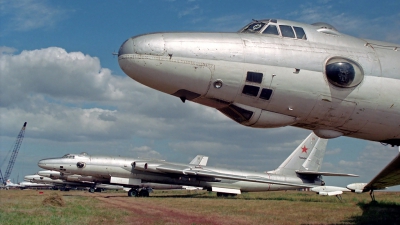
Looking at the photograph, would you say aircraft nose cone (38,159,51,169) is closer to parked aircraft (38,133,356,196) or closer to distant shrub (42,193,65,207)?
parked aircraft (38,133,356,196)

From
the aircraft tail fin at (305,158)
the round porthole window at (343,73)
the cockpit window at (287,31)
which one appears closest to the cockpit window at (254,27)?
the cockpit window at (287,31)

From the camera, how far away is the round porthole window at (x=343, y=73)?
5867mm

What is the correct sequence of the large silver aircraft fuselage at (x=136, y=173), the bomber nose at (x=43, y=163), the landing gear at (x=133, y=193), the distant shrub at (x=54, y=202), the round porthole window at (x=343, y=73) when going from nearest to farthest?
the round porthole window at (x=343, y=73)
the distant shrub at (x=54, y=202)
the large silver aircraft fuselage at (x=136, y=173)
the bomber nose at (x=43, y=163)
the landing gear at (x=133, y=193)

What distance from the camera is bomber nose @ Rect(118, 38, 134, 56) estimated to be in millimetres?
5465

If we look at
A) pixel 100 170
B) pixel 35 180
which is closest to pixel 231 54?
pixel 100 170

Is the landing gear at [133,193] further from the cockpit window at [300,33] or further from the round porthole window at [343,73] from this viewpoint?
the round porthole window at [343,73]

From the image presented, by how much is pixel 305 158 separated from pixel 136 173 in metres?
13.8

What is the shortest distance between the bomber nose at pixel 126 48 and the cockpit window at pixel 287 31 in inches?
93.5

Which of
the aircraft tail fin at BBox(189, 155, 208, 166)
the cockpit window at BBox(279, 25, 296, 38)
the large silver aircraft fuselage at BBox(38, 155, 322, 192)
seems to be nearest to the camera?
the cockpit window at BBox(279, 25, 296, 38)

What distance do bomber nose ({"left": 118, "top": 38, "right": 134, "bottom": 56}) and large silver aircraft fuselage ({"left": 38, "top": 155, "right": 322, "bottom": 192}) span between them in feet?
87.2

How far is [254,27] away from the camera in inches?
249

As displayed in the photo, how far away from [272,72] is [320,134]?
1606 millimetres

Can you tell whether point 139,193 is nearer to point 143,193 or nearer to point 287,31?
point 143,193

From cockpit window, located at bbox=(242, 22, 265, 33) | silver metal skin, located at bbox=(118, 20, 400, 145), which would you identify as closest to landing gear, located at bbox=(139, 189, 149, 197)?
silver metal skin, located at bbox=(118, 20, 400, 145)
